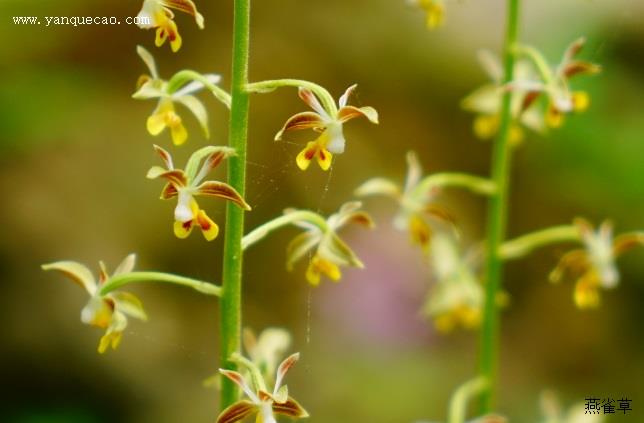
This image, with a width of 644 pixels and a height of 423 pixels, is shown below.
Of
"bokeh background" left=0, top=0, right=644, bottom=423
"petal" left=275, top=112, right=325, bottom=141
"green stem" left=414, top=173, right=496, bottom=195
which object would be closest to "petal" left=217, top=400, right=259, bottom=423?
"petal" left=275, top=112, right=325, bottom=141

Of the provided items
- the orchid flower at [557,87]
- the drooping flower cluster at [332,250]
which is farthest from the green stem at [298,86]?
the orchid flower at [557,87]

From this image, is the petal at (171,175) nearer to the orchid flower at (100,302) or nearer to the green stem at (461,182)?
the orchid flower at (100,302)

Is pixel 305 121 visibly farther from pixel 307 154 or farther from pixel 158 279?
pixel 158 279

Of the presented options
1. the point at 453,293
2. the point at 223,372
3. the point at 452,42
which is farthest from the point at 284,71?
the point at 223,372

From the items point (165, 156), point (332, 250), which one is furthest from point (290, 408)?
point (165, 156)

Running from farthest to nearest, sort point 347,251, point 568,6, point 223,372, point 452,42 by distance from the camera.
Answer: point 452,42 → point 568,6 → point 347,251 → point 223,372

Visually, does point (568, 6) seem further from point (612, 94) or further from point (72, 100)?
point (72, 100)
